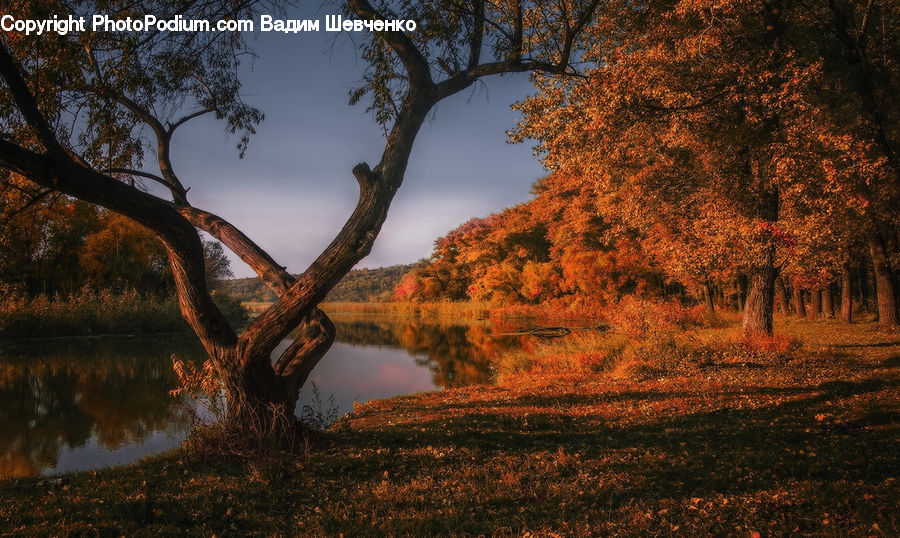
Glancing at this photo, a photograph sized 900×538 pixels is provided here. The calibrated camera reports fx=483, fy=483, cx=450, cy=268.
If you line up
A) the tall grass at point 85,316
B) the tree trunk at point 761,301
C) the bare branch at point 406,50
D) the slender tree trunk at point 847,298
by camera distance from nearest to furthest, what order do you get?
the bare branch at point 406,50
the tree trunk at point 761,301
the slender tree trunk at point 847,298
the tall grass at point 85,316

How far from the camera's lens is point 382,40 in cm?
700

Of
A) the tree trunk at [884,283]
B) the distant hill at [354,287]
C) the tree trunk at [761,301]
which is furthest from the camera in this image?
the distant hill at [354,287]

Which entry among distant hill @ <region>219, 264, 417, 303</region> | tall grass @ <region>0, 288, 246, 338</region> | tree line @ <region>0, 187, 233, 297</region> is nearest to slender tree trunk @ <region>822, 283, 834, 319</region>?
tree line @ <region>0, 187, 233, 297</region>

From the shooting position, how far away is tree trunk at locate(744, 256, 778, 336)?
13.6 meters

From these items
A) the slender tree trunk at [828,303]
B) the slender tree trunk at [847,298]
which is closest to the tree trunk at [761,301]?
the slender tree trunk at [847,298]

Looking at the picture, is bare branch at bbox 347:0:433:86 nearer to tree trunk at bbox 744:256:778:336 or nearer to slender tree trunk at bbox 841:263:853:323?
tree trunk at bbox 744:256:778:336

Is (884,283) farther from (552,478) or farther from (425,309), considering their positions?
(425,309)

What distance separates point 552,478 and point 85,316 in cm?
2669

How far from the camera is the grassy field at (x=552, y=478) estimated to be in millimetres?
3760

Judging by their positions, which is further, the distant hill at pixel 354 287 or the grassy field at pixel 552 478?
the distant hill at pixel 354 287

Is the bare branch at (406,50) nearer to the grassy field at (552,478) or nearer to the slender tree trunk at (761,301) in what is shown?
the grassy field at (552,478)

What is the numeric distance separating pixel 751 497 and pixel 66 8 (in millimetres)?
9159

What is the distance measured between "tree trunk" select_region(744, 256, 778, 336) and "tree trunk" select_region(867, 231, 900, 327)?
6754 millimetres

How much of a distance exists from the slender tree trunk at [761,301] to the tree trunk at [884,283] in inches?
266
